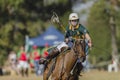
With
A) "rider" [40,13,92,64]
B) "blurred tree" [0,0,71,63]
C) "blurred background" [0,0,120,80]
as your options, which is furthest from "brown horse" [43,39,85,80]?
A: "blurred tree" [0,0,71,63]

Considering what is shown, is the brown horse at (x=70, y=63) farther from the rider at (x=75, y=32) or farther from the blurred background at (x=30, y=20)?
the blurred background at (x=30, y=20)

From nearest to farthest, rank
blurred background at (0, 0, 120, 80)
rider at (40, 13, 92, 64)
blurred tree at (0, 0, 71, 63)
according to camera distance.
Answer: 1. rider at (40, 13, 92, 64)
2. blurred background at (0, 0, 120, 80)
3. blurred tree at (0, 0, 71, 63)

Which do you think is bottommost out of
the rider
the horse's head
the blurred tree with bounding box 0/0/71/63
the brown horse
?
the blurred tree with bounding box 0/0/71/63

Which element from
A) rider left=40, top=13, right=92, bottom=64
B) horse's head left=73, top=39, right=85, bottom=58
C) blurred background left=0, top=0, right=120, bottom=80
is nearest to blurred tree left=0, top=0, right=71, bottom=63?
blurred background left=0, top=0, right=120, bottom=80

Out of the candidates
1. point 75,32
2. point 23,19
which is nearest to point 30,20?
point 23,19

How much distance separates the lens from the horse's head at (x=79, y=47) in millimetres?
17562

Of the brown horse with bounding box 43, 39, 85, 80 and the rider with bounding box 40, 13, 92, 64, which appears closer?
the brown horse with bounding box 43, 39, 85, 80

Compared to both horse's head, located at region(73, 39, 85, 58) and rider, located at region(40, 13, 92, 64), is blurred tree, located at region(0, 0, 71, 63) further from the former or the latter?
horse's head, located at region(73, 39, 85, 58)

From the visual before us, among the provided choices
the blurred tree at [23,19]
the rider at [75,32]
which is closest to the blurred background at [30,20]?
the blurred tree at [23,19]

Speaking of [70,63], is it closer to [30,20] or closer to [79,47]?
[79,47]

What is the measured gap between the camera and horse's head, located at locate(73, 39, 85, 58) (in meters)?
17.6

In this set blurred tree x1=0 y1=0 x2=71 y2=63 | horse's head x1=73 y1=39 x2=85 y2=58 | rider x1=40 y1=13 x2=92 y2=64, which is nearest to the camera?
horse's head x1=73 y1=39 x2=85 y2=58

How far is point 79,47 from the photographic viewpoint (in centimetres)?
1769

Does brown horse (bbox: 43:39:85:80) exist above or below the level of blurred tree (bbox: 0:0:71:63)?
above
